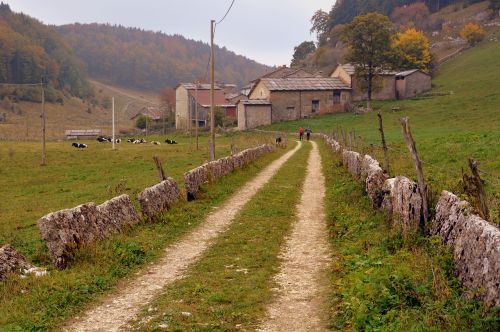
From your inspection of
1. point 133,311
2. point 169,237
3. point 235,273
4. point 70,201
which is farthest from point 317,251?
point 70,201

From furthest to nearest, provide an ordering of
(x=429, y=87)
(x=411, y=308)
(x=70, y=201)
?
1. (x=429, y=87)
2. (x=70, y=201)
3. (x=411, y=308)

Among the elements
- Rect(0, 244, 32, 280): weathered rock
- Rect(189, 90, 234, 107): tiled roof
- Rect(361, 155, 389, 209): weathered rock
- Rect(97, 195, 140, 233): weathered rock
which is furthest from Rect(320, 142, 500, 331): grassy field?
Rect(189, 90, 234, 107): tiled roof

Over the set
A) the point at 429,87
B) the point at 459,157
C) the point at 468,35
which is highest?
the point at 468,35

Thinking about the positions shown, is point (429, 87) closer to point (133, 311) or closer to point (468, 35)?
point (468, 35)

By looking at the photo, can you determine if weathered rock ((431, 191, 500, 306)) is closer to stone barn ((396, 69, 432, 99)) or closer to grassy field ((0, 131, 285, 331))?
grassy field ((0, 131, 285, 331))

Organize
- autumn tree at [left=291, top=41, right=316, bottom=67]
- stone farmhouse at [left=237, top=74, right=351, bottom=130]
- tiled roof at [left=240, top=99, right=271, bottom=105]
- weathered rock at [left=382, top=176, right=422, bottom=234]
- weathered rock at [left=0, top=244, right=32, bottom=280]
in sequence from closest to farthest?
weathered rock at [left=0, top=244, right=32, bottom=280], weathered rock at [left=382, top=176, right=422, bottom=234], tiled roof at [left=240, top=99, right=271, bottom=105], stone farmhouse at [left=237, top=74, right=351, bottom=130], autumn tree at [left=291, top=41, right=316, bottom=67]

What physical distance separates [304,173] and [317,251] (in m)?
16.1

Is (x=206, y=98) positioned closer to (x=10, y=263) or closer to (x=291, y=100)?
(x=291, y=100)

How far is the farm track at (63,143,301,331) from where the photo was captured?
7953 mm

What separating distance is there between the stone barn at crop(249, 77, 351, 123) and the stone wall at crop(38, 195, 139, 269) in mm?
71899

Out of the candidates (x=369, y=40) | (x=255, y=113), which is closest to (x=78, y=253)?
(x=255, y=113)

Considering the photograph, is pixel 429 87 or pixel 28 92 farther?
pixel 28 92

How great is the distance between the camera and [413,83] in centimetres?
8612

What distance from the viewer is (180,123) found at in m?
102
